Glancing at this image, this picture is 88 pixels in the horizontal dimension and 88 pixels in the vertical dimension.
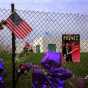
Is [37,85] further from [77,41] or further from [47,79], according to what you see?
[77,41]

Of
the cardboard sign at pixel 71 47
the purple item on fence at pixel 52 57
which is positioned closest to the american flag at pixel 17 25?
the purple item on fence at pixel 52 57

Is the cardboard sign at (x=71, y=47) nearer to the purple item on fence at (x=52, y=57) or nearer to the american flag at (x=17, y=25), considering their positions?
the purple item on fence at (x=52, y=57)

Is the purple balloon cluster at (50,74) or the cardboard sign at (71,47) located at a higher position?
the cardboard sign at (71,47)

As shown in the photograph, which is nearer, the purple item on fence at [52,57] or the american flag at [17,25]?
the american flag at [17,25]

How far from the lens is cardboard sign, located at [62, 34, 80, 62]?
14789 millimetres

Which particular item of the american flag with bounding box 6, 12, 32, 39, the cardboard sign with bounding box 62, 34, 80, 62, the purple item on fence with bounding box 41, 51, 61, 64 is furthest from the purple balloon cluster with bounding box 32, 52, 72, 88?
the american flag with bounding box 6, 12, 32, 39

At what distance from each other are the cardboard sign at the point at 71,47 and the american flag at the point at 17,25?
865mm

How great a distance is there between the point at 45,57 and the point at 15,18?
1075 millimetres

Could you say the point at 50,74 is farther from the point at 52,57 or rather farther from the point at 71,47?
the point at 71,47

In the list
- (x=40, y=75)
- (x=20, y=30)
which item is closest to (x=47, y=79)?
(x=40, y=75)

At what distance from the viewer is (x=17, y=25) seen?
1452 cm

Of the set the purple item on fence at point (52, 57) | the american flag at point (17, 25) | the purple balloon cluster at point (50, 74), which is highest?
the american flag at point (17, 25)

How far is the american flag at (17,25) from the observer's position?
14.5 meters

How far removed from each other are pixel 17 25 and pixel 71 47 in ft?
4.09
